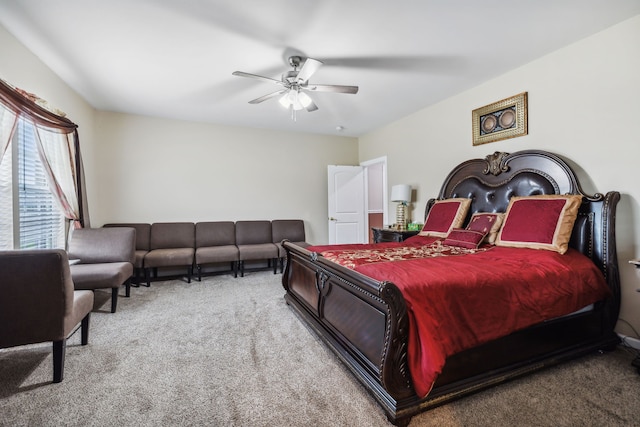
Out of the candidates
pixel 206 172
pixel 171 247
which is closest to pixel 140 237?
pixel 171 247

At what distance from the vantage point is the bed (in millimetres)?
1429

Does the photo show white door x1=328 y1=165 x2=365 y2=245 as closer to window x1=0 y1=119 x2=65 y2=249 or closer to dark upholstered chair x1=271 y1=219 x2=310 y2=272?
dark upholstered chair x1=271 y1=219 x2=310 y2=272

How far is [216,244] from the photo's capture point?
15.5ft

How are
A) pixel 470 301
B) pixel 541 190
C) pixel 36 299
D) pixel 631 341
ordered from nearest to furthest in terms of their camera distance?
pixel 470 301 < pixel 36 299 < pixel 631 341 < pixel 541 190

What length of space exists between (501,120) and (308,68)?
7.44ft

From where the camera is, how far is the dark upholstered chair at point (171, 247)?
3.98m

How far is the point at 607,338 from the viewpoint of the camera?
2.17 m

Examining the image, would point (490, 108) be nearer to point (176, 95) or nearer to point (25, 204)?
point (176, 95)

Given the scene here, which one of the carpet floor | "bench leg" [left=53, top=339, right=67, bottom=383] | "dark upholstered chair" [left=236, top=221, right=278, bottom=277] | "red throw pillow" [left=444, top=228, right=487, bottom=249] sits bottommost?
the carpet floor

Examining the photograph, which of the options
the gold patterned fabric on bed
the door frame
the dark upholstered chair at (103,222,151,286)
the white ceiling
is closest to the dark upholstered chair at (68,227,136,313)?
the dark upholstered chair at (103,222,151,286)

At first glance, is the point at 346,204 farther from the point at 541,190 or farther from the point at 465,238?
the point at 541,190

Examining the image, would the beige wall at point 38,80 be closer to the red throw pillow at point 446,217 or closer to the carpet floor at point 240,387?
the carpet floor at point 240,387

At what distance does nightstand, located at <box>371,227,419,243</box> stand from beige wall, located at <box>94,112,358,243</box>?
1.71 meters

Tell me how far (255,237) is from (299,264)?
2.36m
